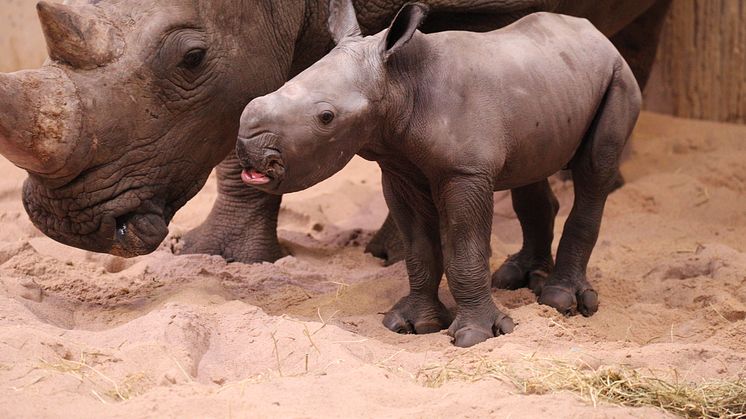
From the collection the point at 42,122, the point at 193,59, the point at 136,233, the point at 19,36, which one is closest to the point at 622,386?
the point at 136,233

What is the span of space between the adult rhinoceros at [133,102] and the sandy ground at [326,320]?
0.41 metres

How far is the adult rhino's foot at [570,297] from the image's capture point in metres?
4.60

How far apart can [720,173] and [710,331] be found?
300 cm

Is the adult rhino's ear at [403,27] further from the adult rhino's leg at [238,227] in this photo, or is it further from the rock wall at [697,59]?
the rock wall at [697,59]

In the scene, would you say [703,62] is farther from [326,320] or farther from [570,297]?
[326,320]

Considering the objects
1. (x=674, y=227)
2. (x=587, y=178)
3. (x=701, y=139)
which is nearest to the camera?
(x=587, y=178)

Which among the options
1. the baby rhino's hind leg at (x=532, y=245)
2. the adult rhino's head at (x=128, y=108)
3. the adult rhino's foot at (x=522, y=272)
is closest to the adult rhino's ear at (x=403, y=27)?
the adult rhino's head at (x=128, y=108)

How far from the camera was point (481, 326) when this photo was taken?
4.11 metres

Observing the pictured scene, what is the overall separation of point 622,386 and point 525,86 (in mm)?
1316

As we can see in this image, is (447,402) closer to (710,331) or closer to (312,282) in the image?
(710,331)

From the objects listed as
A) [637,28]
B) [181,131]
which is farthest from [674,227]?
[181,131]

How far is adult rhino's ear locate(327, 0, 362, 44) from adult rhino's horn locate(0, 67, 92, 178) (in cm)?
100

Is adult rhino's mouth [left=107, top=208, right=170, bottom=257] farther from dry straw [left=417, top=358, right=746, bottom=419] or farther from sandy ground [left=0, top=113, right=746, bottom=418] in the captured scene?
dry straw [left=417, top=358, right=746, bottom=419]

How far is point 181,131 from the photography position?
4340 mm
